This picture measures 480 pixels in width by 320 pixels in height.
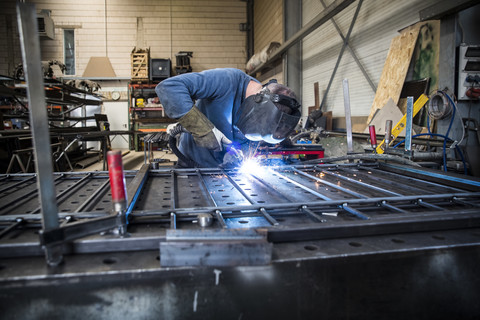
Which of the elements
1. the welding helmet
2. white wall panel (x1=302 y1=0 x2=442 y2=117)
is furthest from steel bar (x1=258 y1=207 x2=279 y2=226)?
white wall panel (x1=302 y1=0 x2=442 y2=117)

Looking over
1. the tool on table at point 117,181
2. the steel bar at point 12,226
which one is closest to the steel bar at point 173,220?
the tool on table at point 117,181

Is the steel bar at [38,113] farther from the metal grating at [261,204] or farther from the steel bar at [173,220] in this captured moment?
the steel bar at [173,220]

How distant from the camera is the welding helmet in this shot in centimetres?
185

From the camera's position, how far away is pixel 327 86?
20.6 ft

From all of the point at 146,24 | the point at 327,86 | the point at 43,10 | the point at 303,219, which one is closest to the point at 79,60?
the point at 43,10

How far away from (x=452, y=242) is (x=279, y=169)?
1119mm

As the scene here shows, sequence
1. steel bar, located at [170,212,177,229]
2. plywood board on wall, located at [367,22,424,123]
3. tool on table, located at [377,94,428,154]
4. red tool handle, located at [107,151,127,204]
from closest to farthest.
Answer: red tool handle, located at [107,151,127,204]
steel bar, located at [170,212,177,229]
tool on table, located at [377,94,428,154]
plywood board on wall, located at [367,22,424,123]

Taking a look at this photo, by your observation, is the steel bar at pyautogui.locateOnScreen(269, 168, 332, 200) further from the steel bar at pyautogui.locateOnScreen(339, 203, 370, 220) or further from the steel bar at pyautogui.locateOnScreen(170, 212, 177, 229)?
the steel bar at pyautogui.locateOnScreen(170, 212, 177, 229)

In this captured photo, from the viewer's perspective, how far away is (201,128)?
209cm

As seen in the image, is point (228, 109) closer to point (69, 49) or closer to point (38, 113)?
point (38, 113)

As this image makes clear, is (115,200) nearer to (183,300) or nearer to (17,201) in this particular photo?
(183,300)

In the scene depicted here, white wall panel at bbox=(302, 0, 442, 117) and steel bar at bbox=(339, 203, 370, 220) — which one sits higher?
white wall panel at bbox=(302, 0, 442, 117)

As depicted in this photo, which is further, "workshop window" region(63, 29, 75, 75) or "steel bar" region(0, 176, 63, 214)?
"workshop window" region(63, 29, 75, 75)

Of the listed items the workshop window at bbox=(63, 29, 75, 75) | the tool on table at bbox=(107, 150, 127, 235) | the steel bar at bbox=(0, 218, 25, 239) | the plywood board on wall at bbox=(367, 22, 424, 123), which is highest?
the workshop window at bbox=(63, 29, 75, 75)
